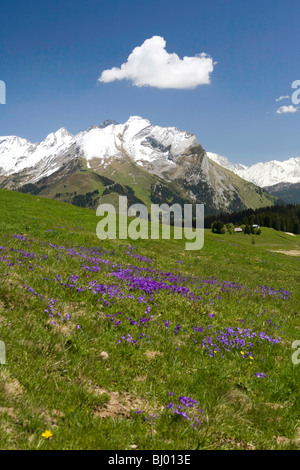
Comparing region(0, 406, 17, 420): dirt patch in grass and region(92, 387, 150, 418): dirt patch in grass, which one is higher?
region(0, 406, 17, 420): dirt patch in grass

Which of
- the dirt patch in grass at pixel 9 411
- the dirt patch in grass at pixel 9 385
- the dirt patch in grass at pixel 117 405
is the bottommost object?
the dirt patch in grass at pixel 117 405

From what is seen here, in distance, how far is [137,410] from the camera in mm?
5164

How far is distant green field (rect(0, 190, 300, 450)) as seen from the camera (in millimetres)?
4641

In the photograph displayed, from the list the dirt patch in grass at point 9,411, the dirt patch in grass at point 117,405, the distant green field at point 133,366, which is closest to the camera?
the dirt patch in grass at point 9,411

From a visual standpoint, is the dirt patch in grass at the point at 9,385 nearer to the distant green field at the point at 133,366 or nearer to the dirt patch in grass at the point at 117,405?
the distant green field at the point at 133,366

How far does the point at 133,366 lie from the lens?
6.67 meters

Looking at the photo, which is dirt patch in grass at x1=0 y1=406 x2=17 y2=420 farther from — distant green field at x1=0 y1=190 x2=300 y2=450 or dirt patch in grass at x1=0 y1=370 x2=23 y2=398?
dirt patch in grass at x1=0 y1=370 x2=23 y2=398

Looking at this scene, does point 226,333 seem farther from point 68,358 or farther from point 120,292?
point 68,358

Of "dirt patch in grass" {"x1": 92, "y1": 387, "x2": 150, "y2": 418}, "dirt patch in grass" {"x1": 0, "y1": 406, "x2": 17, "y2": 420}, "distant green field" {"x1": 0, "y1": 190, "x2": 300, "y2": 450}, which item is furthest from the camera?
"dirt patch in grass" {"x1": 92, "y1": 387, "x2": 150, "y2": 418}

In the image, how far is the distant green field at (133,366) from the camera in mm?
4641

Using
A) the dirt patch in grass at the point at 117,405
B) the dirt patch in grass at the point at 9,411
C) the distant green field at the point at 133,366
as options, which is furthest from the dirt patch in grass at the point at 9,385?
the dirt patch in grass at the point at 117,405

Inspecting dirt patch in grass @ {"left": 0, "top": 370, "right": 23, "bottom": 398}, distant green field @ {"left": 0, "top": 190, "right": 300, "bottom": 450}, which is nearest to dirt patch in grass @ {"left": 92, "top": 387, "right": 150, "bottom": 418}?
distant green field @ {"left": 0, "top": 190, "right": 300, "bottom": 450}
